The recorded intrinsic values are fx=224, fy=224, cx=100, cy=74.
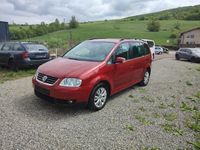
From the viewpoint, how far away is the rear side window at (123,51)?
603cm

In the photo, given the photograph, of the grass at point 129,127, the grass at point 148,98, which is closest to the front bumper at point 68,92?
the grass at point 129,127

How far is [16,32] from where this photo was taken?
67750 mm

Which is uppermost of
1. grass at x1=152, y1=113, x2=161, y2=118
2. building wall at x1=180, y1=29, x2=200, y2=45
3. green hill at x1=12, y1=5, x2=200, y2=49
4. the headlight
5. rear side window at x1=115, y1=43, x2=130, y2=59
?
green hill at x1=12, y1=5, x2=200, y2=49

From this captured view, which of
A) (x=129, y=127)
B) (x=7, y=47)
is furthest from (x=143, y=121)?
(x=7, y=47)

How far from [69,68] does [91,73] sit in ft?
1.73

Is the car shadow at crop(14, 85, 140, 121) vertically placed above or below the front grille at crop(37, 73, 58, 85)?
below

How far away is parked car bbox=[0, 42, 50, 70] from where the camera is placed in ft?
31.5

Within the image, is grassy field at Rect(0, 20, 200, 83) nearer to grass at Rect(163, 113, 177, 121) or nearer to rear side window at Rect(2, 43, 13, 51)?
rear side window at Rect(2, 43, 13, 51)

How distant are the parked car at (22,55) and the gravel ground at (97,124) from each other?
316 centimetres

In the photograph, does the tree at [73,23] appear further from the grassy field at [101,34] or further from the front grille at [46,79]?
the front grille at [46,79]

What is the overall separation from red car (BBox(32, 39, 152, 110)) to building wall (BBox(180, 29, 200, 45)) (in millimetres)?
56071

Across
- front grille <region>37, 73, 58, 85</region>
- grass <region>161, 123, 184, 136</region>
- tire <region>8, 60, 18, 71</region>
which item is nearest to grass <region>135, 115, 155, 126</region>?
grass <region>161, 123, 184, 136</region>

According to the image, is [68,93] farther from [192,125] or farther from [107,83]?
[192,125]

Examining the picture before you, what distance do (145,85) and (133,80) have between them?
4.10 ft
